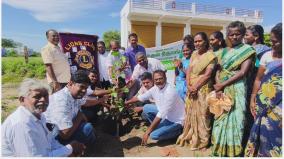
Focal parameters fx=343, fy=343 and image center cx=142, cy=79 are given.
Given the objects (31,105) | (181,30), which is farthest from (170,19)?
(31,105)

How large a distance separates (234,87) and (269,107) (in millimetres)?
520

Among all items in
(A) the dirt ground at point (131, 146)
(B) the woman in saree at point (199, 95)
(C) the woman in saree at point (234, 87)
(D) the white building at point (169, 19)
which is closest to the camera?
(C) the woman in saree at point (234, 87)

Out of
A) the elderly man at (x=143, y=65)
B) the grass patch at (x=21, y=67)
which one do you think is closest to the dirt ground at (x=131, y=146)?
the elderly man at (x=143, y=65)

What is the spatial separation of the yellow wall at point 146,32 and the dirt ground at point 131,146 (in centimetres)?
1767

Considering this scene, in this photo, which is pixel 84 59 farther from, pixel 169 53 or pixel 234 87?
pixel 234 87

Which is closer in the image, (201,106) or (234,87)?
(234,87)

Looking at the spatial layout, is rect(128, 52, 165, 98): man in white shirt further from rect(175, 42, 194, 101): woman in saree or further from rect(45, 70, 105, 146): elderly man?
rect(45, 70, 105, 146): elderly man

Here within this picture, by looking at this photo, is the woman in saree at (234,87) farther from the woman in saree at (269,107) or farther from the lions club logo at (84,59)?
the lions club logo at (84,59)

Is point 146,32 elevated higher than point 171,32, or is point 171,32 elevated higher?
point 171,32

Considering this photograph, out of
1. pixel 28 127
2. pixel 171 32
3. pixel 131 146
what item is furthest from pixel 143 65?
pixel 171 32

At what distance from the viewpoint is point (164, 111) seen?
465 centimetres

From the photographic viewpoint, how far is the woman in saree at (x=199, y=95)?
167 inches

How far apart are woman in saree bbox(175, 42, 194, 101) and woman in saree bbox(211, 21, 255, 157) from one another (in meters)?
1.11

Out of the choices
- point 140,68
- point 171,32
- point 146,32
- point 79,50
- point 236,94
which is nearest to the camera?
point 236,94
